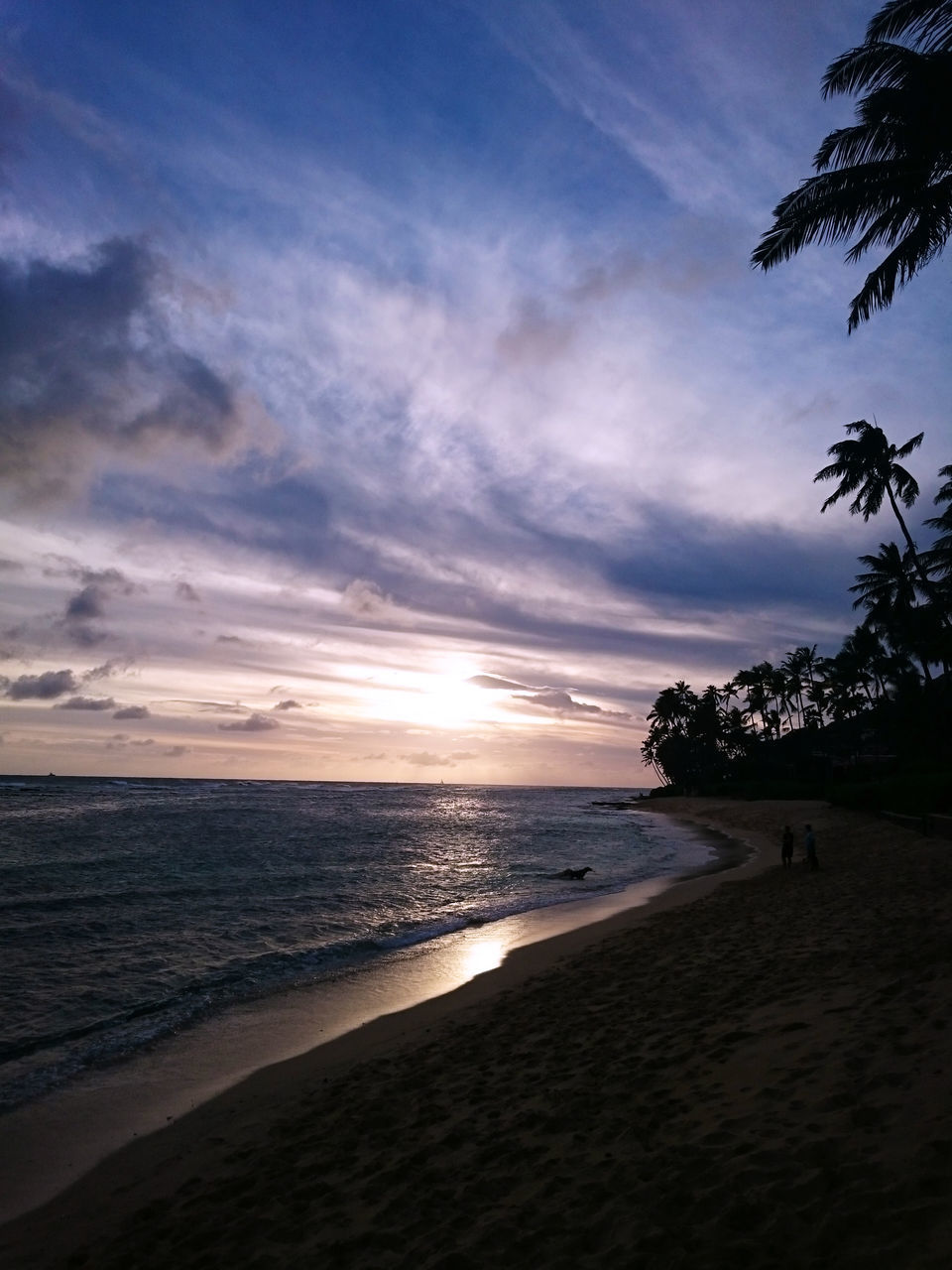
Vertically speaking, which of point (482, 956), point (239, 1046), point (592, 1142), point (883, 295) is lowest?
point (482, 956)

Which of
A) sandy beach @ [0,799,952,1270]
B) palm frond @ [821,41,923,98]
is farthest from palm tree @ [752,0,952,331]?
sandy beach @ [0,799,952,1270]

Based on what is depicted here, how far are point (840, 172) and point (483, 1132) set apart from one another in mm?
17341

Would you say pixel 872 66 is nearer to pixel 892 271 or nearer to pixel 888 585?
pixel 892 271

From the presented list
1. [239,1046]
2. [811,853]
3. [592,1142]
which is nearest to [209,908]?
[239,1046]

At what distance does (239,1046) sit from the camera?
9.98 metres

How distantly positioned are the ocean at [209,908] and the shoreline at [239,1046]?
476 millimetres

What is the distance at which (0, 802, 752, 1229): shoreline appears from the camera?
7109 millimetres

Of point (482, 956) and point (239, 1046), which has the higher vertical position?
point (239, 1046)

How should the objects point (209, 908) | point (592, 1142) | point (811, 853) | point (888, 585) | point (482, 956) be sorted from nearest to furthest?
point (592, 1142) → point (482, 956) → point (209, 908) → point (811, 853) → point (888, 585)

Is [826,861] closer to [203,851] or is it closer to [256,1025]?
[256,1025]

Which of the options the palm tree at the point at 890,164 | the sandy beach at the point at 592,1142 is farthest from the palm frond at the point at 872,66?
the sandy beach at the point at 592,1142

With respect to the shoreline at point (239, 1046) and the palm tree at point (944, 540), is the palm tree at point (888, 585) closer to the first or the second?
the palm tree at point (944, 540)

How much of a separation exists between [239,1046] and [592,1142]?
6.23m

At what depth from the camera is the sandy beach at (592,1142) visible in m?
4.32
